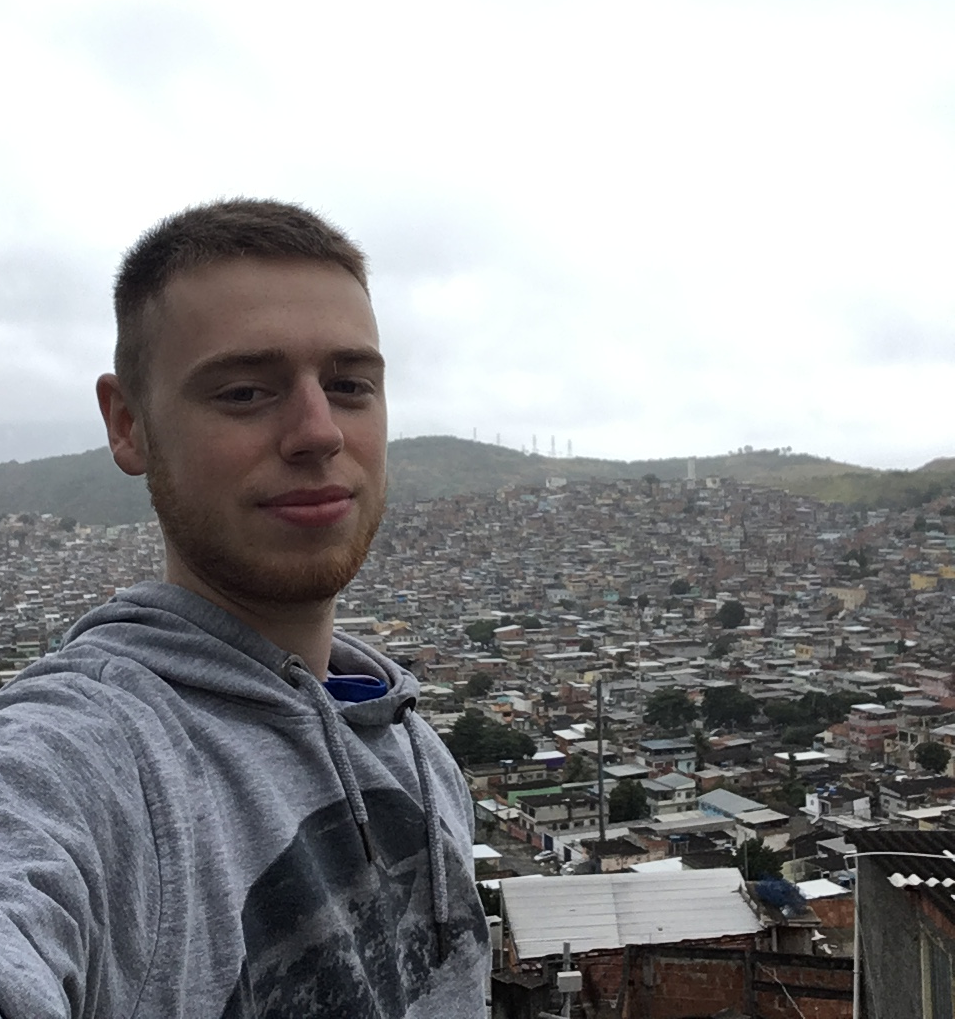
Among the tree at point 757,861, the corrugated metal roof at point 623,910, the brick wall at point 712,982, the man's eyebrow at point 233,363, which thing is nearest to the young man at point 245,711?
the man's eyebrow at point 233,363

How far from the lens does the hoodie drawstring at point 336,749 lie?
0.73 m

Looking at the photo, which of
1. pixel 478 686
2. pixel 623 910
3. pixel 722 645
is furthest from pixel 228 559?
pixel 722 645

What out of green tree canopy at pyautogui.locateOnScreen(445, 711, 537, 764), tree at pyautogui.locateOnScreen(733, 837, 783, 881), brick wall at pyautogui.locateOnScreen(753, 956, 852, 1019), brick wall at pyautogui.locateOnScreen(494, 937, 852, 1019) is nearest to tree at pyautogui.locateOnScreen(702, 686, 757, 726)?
green tree canopy at pyautogui.locateOnScreen(445, 711, 537, 764)

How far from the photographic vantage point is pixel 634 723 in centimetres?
1886

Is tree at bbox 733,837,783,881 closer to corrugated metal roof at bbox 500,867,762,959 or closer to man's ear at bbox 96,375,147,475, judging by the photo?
corrugated metal roof at bbox 500,867,762,959

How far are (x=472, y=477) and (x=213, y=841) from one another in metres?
65.7

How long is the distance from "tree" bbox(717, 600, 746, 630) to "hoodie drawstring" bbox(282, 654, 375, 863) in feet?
99.8

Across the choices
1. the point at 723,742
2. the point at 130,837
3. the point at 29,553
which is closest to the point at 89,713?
the point at 130,837

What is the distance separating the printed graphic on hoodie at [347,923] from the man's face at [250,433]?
176mm

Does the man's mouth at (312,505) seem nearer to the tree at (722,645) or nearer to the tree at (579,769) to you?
the tree at (579,769)

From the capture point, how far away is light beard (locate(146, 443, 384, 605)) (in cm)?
74

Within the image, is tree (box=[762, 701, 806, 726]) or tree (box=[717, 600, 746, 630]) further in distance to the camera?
tree (box=[717, 600, 746, 630])

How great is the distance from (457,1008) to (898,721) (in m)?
17.9

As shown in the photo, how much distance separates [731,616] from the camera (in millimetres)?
30984
